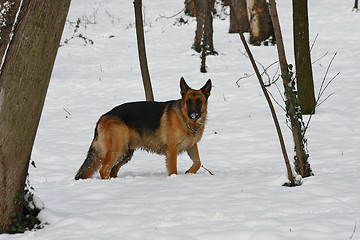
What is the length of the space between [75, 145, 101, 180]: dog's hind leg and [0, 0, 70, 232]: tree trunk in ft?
10.2

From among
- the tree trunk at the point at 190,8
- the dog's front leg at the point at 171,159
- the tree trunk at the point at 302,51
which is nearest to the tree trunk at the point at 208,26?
the tree trunk at the point at 302,51

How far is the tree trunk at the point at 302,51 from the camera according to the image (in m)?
11.1

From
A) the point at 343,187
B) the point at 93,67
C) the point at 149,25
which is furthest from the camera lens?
the point at 149,25

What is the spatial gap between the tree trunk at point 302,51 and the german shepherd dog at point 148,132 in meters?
4.20

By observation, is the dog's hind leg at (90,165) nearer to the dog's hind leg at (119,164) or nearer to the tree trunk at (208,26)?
the dog's hind leg at (119,164)

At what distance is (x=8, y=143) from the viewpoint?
4445mm

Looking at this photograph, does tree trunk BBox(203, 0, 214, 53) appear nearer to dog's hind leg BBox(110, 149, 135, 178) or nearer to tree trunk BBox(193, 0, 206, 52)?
tree trunk BBox(193, 0, 206, 52)

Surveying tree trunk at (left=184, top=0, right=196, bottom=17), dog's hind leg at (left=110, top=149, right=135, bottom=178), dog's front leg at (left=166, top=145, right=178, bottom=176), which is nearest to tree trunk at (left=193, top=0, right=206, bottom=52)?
tree trunk at (left=184, top=0, right=196, bottom=17)

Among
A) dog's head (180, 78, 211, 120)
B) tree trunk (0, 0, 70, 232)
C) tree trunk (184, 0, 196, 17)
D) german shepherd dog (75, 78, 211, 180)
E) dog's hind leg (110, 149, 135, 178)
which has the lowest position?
dog's hind leg (110, 149, 135, 178)

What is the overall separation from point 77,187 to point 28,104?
253 centimetres

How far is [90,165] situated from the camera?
305 inches

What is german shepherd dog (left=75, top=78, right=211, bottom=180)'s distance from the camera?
7672 mm

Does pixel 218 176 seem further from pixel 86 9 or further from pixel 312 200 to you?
pixel 86 9

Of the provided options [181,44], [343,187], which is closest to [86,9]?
[181,44]
